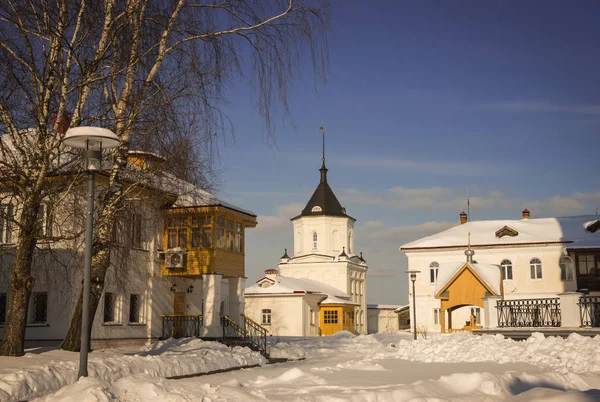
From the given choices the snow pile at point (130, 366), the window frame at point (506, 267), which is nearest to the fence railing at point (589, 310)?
the snow pile at point (130, 366)

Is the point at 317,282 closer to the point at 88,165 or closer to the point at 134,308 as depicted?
the point at 134,308

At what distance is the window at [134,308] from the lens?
24969mm

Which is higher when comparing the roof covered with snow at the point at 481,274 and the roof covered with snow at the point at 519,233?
the roof covered with snow at the point at 519,233

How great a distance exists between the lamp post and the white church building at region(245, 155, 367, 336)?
1795 inches

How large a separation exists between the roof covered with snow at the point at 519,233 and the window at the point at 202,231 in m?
29.1

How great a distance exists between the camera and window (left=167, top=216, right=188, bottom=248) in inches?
1043

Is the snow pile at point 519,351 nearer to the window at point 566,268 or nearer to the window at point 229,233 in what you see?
the window at point 229,233

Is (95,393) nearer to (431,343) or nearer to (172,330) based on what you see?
(431,343)

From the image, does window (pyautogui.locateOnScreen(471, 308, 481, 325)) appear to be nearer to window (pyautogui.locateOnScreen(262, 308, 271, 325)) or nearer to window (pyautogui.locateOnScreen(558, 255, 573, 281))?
window (pyautogui.locateOnScreen(558, 255, 573, 281))

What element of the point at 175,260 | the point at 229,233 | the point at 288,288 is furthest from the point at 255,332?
the point at 288,288

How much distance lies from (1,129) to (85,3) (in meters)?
3.28

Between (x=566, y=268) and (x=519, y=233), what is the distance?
14.0 ft

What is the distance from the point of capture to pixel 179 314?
27.8 meters

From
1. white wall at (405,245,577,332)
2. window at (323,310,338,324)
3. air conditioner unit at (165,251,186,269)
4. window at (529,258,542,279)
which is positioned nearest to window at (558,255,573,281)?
white wall at (405,245,577,332)
